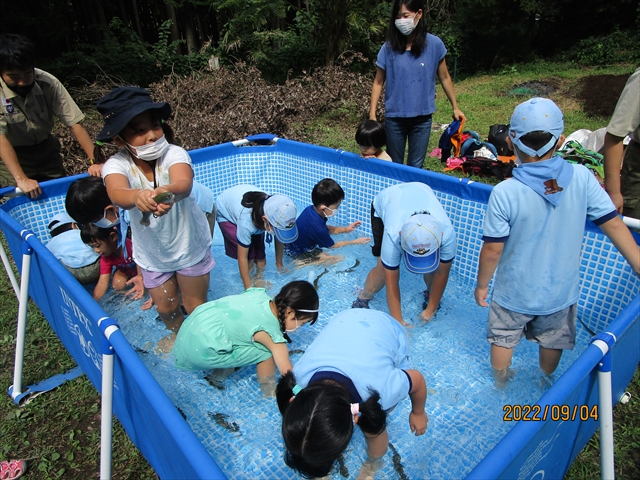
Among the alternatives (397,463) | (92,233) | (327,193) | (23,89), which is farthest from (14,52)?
(397,463)

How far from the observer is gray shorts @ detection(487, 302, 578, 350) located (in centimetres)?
241

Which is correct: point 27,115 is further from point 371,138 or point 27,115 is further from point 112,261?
point 371,138

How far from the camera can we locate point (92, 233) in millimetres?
3393

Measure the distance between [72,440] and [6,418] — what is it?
0.53 metres

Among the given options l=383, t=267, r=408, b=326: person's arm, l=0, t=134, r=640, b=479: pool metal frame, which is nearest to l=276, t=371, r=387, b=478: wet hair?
l=0, t=134, r=640, b=479: pool metal frame

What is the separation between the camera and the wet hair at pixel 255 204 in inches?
140

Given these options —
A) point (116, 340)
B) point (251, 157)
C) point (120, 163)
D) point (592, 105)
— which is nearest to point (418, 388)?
point (116, 340)

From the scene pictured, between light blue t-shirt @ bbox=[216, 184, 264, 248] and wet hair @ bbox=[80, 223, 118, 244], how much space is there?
100cm

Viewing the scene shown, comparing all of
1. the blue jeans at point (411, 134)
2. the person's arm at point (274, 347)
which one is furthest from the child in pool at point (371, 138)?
the person's arm at point (274, 347)

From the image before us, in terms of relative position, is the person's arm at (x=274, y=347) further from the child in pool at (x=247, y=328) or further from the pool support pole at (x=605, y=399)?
the pool support pole at (x=605, y=399)

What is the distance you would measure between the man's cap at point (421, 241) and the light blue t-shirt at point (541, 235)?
16.6 inches

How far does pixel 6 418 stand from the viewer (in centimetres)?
279

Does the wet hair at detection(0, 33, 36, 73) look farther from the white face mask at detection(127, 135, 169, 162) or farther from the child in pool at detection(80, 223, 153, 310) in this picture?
the white face mask at detection(127, 135, 169, 162)

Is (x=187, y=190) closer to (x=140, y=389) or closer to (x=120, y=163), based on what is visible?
(x=120, y=163)
